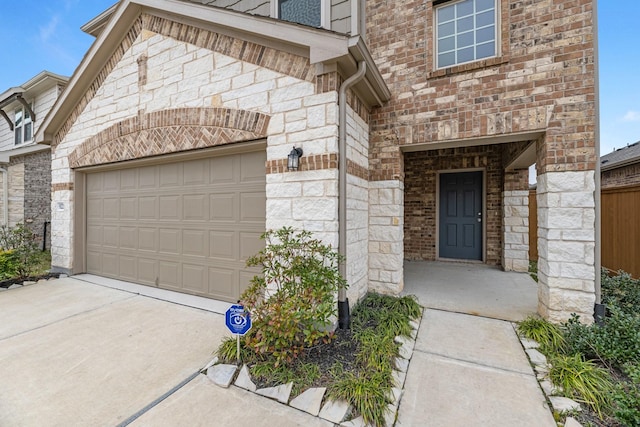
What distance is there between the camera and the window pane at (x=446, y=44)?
166 inches

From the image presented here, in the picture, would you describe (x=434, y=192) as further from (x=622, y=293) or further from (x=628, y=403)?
(x=628, y=403)

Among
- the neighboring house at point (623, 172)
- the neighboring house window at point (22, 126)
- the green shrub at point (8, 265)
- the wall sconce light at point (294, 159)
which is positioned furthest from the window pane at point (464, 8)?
the neighboring house window at point (22, 126)

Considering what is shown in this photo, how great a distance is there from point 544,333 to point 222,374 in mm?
3478

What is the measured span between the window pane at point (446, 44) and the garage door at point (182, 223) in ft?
10.5

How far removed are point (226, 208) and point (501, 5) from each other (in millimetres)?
4859

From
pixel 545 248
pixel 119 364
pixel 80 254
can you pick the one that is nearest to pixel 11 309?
pixel 80 254

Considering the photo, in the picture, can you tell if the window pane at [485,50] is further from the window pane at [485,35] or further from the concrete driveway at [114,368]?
the concrete driveway at [114,368]

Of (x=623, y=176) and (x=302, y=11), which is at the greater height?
(x=302, y=11)

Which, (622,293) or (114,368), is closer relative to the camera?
(114,368)

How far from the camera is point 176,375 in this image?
2.64m

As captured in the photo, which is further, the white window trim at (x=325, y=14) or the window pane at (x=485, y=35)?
the white window trim at (x=325, y=14)

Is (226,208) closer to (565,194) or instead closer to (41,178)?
(565,194)

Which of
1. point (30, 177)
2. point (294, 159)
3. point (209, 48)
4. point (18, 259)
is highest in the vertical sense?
point (209, 48)

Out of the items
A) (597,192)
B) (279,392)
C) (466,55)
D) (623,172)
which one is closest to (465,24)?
(466,55)
